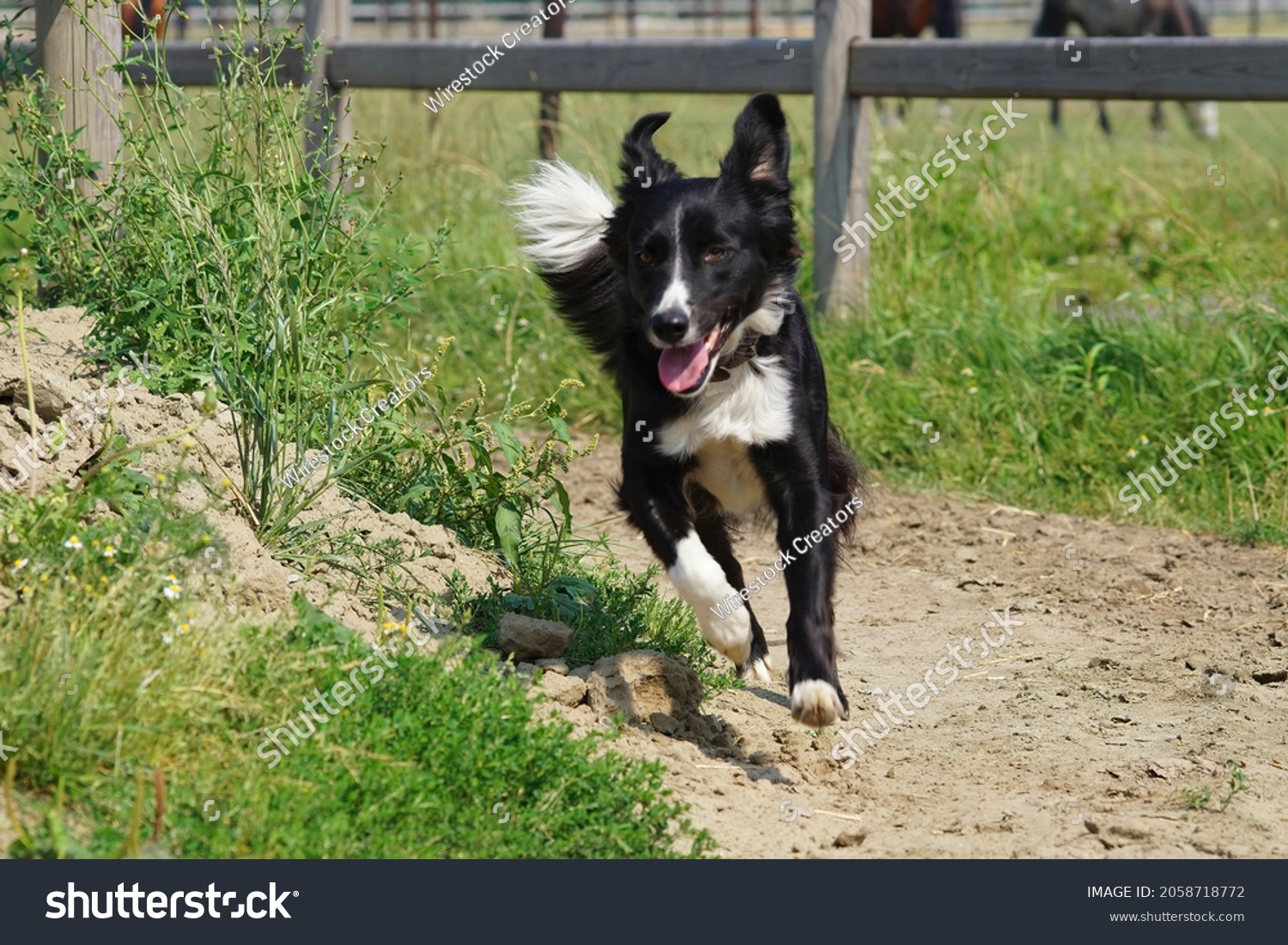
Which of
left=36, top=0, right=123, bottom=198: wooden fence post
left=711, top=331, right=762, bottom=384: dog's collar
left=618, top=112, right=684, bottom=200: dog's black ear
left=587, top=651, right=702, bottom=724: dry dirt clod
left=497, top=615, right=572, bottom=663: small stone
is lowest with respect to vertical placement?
left=587, top=651, right=702, bottom=724: dry dirt clod

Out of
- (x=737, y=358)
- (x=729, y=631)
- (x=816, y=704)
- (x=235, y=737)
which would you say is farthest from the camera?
(x=737, y=358)

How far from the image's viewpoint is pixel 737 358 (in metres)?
4.05

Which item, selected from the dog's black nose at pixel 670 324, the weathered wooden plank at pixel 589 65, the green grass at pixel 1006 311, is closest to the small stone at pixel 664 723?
the dog's black nose at pixel 670 324

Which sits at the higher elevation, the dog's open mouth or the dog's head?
the dog's head

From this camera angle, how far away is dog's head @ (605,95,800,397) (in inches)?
151

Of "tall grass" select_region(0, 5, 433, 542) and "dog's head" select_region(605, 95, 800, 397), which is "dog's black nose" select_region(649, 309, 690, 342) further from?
"tall grass" select_region(0, 5, 433, 542)

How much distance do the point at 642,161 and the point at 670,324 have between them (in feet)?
2.59

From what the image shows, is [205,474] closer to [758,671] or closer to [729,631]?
[729,631]

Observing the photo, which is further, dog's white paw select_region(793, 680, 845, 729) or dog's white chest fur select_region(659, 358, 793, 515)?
dog's white chest fur select_region(659, 358, 793, 515)

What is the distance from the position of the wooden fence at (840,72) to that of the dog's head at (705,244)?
208 centimetres

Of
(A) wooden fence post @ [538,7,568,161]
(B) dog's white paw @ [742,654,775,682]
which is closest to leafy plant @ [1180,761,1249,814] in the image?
(B) dog's white paw @ [742,654,775,682]

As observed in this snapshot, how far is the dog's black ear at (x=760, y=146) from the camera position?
4.11m

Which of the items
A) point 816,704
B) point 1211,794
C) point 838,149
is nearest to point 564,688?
point 816,704

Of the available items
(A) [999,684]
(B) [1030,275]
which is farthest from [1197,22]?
(A) [999,684]
